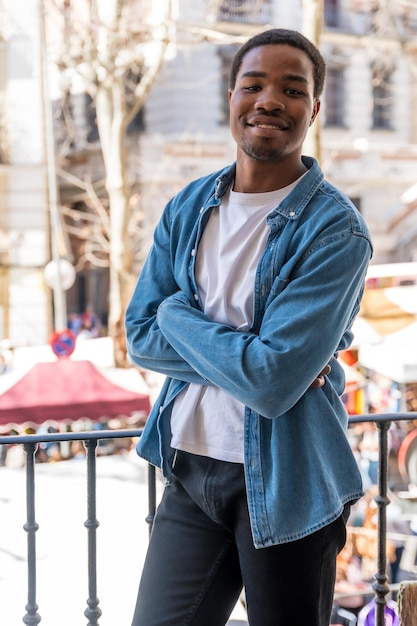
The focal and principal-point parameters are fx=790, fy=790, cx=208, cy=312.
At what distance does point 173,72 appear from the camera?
71.4 feet

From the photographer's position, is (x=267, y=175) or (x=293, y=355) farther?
(x=267, y=175)

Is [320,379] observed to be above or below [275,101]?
below

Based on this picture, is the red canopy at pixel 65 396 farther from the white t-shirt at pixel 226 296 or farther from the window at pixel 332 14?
the window at pixel 332 14

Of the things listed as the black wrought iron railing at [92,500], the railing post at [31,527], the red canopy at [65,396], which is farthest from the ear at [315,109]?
the red canopy at [65,396]

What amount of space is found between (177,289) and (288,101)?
1.82ft

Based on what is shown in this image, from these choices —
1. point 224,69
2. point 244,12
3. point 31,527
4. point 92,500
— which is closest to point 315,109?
point 92,500

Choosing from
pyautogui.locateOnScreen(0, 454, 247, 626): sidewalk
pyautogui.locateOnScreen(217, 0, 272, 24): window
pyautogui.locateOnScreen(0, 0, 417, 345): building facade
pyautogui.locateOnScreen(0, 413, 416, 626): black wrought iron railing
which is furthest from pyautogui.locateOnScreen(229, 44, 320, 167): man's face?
pyautogui.locateOnScreen(217, 0, 272, 24): window

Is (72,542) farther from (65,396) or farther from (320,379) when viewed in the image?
(320,379)

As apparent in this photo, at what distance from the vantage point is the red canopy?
9375mm

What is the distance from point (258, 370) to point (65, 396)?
8139 millimetres

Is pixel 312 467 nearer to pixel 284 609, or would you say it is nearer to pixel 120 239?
pixel 284 609

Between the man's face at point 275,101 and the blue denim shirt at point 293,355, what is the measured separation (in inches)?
4.1

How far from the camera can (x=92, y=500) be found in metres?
2.57

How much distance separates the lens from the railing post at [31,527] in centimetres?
250
